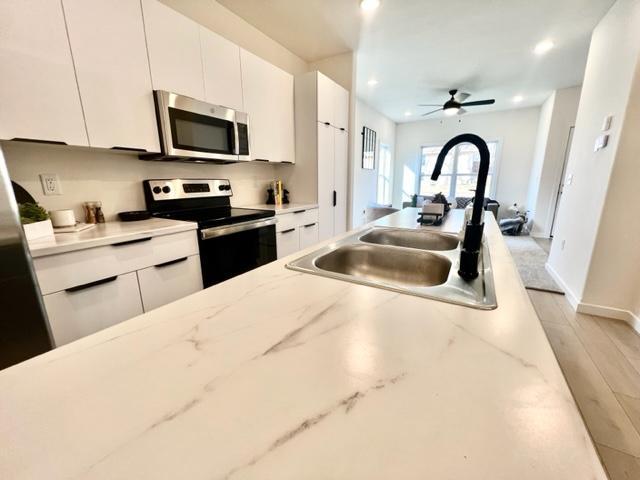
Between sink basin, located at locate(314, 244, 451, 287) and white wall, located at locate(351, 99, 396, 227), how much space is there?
3591mm

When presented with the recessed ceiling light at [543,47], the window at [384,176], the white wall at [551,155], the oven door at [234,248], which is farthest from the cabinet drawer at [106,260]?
the white wall at [551,155]

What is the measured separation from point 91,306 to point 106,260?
0.23m

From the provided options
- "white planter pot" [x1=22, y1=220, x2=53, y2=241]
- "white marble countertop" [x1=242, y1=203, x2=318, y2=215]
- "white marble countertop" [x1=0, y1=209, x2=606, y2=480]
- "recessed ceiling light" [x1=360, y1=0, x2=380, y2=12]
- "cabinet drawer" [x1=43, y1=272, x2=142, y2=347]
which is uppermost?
"recessed ceiling light" [x1=360, y1=0, x2=380, y2=12]

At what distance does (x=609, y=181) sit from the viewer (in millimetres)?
2035

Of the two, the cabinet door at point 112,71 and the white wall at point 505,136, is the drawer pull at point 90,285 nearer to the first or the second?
the cabinet door at point 112,71

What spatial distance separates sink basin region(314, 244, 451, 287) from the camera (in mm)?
1001

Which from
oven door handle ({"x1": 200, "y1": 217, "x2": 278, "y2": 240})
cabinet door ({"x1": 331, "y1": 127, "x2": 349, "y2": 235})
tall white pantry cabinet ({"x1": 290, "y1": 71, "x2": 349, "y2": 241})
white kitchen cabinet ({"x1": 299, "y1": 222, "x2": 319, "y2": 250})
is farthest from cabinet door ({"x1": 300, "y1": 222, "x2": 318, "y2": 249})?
oven door handle ({"x1": 200, "y1": 217, "x2": 278, "y2": 240})

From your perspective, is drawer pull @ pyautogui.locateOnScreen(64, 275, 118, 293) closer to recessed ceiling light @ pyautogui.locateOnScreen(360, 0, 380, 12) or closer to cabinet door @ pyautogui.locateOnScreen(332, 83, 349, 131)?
cabinet door @ pyautogui.locateOnScreen(332, 83, 349, 131)

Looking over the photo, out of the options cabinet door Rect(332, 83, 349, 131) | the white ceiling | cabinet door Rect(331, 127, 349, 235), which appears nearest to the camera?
the white ceiling

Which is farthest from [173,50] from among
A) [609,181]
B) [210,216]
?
[609,181]

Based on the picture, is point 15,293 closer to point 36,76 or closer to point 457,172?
point 36,76

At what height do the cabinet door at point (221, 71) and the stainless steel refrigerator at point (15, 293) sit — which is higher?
the cabinet door at point (221, 71)

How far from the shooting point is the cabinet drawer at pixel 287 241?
2.47 metres

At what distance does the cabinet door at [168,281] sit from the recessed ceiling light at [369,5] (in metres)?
2.44
